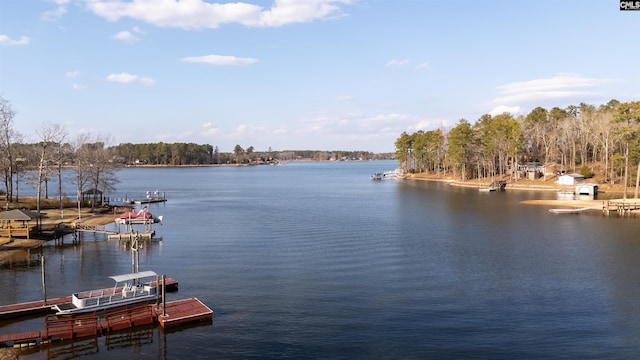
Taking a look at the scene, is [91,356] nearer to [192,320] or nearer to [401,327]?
[192,320]

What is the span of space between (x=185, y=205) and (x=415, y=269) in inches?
2226

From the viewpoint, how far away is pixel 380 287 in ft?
98.5

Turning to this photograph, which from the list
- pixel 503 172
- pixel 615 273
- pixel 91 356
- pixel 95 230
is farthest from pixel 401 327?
pixel 503 172

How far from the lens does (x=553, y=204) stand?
241 feet

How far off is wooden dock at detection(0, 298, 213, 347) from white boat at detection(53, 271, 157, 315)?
39 cm

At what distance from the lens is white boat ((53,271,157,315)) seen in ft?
82.8

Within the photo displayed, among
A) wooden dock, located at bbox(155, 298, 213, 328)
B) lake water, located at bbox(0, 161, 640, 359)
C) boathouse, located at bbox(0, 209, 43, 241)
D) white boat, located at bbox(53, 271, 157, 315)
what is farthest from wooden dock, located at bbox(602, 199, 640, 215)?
boathouse, located at bbox(0, 209, 43, 241)

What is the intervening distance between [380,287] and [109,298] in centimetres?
1570

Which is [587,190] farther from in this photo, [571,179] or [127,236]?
[127,236]

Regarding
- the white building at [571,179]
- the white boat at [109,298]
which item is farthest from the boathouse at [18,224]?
the white building at [571,179]

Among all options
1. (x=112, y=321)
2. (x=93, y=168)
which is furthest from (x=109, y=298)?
(x=93, y=168)

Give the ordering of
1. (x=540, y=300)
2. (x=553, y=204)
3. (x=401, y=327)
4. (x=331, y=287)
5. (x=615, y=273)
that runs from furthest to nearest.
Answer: (x=553, y=204), (x=615, y=273), (x=331, y=287), (x=540, y=300), (x=401, y=327)

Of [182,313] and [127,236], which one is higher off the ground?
[127,236]

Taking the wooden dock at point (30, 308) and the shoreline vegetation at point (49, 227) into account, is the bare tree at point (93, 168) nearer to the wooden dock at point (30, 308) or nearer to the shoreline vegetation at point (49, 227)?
the shoreline vegetation at point (49, 227)
